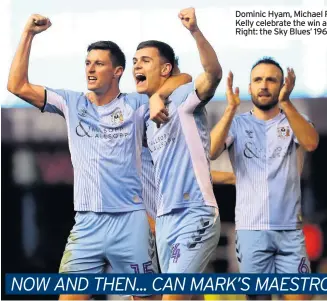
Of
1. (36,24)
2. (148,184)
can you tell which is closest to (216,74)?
(148,184)

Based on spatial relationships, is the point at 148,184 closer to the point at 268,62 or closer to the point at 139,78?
the point at 139,78

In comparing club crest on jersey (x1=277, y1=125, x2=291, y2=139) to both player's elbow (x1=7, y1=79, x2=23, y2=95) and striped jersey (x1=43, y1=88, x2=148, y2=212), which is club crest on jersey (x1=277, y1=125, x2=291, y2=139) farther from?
player's elbow (x1=7, y1=79, x2=23, y2=95)

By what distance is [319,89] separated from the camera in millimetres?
6402

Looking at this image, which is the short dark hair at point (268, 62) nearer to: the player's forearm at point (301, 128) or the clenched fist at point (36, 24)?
the player's forearm at point (301, 128)

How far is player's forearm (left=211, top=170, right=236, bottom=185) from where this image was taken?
20.7 feet

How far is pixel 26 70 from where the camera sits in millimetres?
6465

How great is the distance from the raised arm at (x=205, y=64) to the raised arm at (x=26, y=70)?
1.07m

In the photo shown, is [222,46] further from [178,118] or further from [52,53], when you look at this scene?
[52,53]

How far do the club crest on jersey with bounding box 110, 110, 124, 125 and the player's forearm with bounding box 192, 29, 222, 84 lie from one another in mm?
707

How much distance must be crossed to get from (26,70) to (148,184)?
1.15 metres

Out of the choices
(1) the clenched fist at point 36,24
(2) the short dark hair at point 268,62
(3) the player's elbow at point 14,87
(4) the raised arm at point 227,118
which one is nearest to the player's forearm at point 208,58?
(4) the raised arm at point 227,118

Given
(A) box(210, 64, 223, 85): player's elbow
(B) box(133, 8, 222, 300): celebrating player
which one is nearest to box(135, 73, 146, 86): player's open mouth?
(B) box(133, 8, 222, 300): celebrating player

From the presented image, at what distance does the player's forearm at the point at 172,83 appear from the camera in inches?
249

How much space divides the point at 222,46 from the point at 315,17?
67 centimetres
